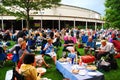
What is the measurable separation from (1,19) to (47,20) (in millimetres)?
9510

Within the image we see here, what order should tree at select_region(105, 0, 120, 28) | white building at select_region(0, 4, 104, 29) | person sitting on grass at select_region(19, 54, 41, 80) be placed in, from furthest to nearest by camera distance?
white building at select_region(0, 4, 104, 29)
tree at select_region(105, 0, 120, 28)
person sitting on grass at select_region(19, 54, 41, 80)

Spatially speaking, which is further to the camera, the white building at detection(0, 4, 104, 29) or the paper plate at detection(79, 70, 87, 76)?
the white building at detection(0, 4, 104, 29)

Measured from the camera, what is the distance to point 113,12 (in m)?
32.4

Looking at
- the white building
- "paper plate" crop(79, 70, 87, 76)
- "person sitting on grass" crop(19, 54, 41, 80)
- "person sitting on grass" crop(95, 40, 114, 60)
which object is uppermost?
"person sitting on grass" crop(19, 54, 41, 80)

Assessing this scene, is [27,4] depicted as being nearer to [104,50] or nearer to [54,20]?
[104,50]

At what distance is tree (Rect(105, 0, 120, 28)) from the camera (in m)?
31.7

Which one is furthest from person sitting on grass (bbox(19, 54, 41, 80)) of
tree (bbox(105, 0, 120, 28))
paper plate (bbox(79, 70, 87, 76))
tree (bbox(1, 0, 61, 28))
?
tree (bbox(105, 0, 120, 28))

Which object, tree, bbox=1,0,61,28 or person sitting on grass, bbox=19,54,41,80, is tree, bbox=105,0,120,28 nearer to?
tree, bbox=1,0,61,28

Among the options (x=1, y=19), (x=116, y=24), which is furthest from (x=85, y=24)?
(x=116, y=24)

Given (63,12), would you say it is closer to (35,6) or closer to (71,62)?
(35,6)

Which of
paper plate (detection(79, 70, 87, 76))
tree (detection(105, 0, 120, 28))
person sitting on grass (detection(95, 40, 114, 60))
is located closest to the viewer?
paper plate (detection(79, 70, 87, 76))

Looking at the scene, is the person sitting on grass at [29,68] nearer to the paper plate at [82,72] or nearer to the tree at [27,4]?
the paper plate at [82,72]

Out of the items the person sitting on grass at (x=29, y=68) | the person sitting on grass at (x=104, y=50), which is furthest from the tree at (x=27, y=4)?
the person sitting on grass at (x=29, y=68)

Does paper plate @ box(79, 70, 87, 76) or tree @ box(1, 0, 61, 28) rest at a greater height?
tree @ box(1, 0, 61, 28)
